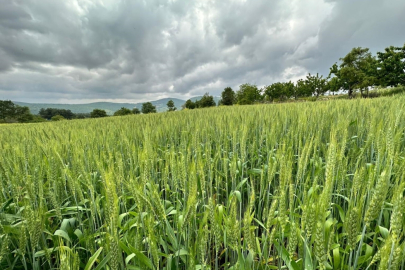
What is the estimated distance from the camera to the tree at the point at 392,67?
75.0 ft

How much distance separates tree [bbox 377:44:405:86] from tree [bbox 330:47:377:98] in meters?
3.99

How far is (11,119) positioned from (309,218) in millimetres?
97720

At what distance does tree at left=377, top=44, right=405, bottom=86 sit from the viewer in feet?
75.0

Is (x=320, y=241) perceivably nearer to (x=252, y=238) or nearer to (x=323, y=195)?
(x=323, y=195)

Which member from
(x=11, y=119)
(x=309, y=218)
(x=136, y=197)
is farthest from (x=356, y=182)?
(x=11, y=119)

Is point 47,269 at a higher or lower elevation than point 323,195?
lower

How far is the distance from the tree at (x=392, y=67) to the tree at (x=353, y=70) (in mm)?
3992

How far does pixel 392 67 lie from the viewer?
23219 mm

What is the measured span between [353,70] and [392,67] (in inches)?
346

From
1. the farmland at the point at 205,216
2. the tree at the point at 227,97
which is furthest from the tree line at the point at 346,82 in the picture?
the farmland at the point at 205,216

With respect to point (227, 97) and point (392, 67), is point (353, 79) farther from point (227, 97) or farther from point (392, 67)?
point (227, 97)

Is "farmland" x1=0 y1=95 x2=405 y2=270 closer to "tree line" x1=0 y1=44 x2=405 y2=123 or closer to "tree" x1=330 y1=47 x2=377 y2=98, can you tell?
"tree line" x1=0 y1=44 x2=405 y2=123

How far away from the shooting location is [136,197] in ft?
2.84

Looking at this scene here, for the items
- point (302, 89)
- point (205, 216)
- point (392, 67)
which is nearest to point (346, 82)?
point (392, 67)
